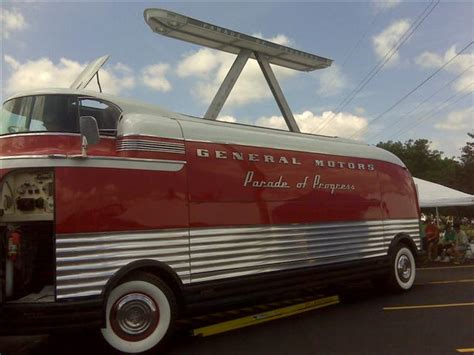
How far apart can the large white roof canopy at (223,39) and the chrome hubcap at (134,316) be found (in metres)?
15.9

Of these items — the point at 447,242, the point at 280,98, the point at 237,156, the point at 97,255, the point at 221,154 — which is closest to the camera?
the point at 97,255

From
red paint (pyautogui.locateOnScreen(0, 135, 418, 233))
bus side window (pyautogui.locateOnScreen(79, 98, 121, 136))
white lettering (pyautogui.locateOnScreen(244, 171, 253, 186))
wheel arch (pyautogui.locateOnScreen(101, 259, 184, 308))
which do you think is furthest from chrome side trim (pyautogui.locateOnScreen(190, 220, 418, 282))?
bus side window (pyautogui.locateOnScreen(79, 98, 121, 136))

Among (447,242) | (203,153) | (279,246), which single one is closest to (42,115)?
(203,153)

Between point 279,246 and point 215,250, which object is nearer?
point 215,250

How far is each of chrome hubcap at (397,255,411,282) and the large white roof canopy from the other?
13848 mm

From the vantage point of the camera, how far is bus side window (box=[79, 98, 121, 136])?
5.90 meters

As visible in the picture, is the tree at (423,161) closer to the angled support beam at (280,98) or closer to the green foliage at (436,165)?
the green foliage at (436,165)

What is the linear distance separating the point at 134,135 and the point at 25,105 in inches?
54.7

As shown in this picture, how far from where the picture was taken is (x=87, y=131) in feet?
18.1

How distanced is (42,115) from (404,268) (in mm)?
7663

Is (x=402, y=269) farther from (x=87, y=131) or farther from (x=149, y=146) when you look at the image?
(x=87, y=131)

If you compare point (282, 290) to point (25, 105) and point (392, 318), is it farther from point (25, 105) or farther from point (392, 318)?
point (25, 105)

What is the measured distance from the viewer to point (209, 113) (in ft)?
78.3

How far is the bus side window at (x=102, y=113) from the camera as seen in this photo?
19.4 ft
